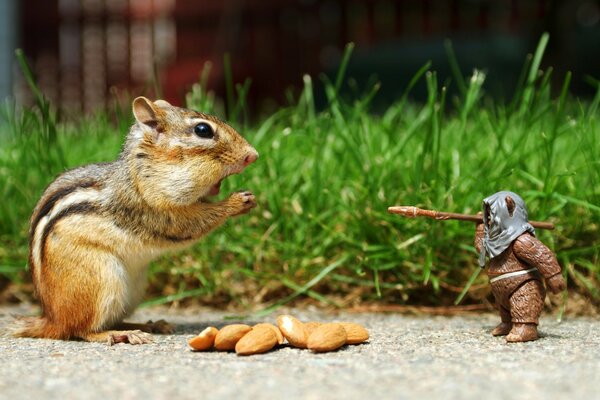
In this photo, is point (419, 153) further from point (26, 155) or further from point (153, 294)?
point (26, 155)

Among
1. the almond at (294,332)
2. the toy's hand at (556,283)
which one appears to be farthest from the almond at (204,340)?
the toy's hand at (556,283)

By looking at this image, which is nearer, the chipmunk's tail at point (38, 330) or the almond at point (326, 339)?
the almond at point (326, 339)

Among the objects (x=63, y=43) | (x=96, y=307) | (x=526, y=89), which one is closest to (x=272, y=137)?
(x=526, y=89)

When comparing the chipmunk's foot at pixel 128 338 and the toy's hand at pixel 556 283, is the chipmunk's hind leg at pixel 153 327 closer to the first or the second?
the chipmunk's foot at pixel 128 338

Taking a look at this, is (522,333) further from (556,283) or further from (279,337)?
(279,337)

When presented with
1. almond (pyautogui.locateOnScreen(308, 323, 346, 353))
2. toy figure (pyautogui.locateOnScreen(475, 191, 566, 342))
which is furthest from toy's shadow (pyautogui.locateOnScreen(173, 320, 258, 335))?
toy figure (pyautogui.locateOnScreen(475, 191, 566, 342))

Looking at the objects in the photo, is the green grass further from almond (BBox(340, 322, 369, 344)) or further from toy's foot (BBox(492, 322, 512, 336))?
almond (BBox(340, 322, 369, 344))
